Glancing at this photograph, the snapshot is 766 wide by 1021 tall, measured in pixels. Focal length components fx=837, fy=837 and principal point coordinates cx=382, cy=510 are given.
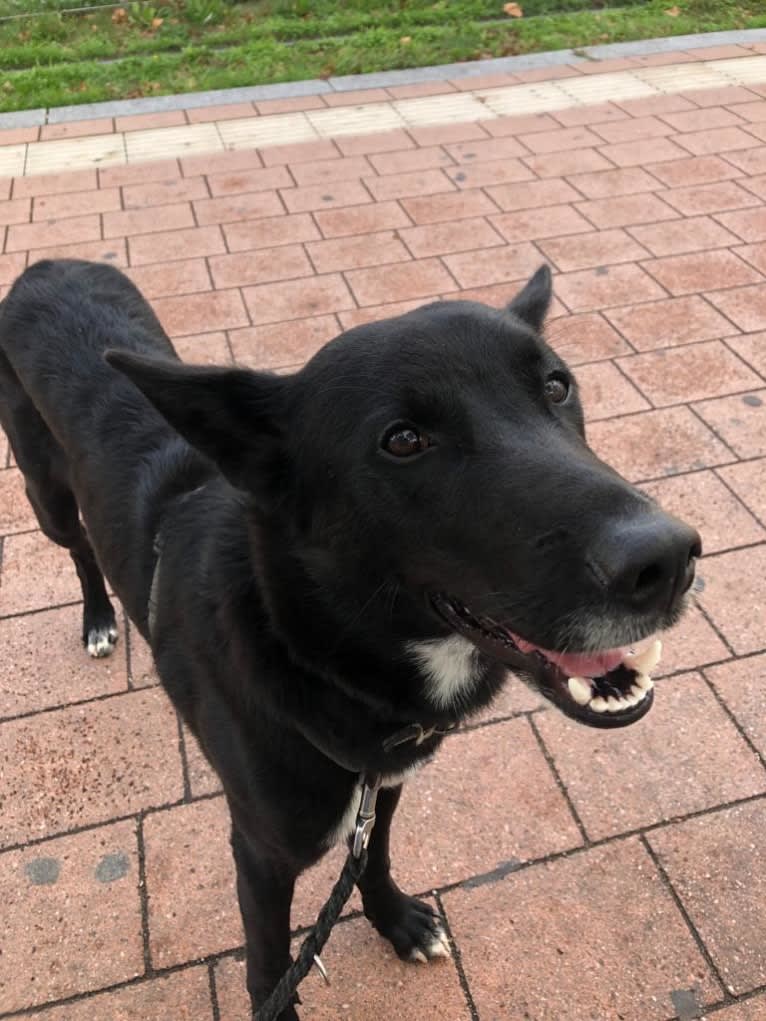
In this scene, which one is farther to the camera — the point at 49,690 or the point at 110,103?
the point at 110,103

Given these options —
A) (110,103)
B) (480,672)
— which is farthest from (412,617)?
(110,103)

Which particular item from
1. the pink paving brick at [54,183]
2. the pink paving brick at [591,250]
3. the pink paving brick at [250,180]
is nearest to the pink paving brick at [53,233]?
the pink paving brick at [54,183]

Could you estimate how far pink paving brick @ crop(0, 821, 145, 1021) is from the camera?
2186 millimetres

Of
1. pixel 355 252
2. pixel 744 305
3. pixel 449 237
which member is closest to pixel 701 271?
pixel 744 305

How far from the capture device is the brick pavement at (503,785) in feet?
7.11

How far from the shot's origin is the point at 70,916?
2309 millimetres

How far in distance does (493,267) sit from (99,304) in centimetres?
302

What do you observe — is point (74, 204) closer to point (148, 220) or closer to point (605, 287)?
point (148, 220)

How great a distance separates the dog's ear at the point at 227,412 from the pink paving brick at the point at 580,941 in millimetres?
1397

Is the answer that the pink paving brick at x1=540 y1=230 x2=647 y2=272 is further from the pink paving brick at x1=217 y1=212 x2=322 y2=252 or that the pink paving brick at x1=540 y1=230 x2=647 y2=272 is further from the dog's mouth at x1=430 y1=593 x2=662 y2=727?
the dog's mouth at x1=430 y1=593 x2=662 y2=727

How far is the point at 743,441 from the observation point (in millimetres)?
3738

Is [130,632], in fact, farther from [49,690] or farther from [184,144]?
[184,144]

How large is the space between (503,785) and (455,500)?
1.41 metres

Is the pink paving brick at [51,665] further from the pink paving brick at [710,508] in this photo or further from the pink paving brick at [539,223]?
the pink paving brick at [539,223]
